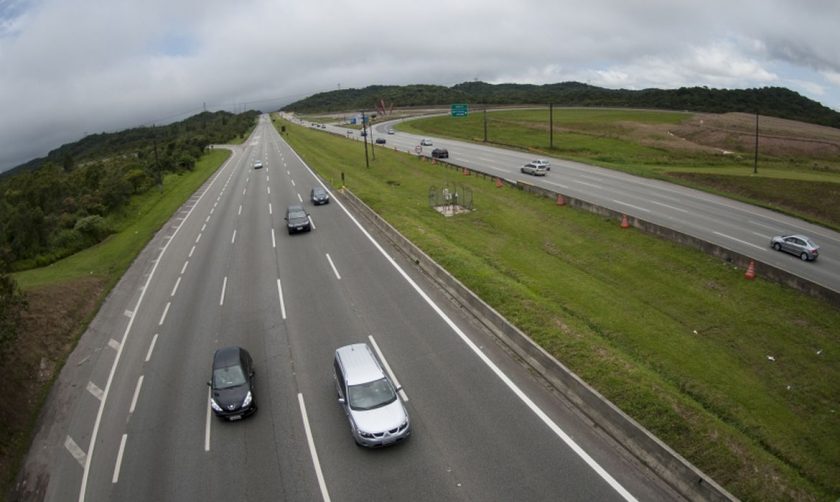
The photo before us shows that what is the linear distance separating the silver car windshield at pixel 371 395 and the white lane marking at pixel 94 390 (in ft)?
31.2

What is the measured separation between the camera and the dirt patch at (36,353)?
1495 cm

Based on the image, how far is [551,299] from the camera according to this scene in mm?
22875

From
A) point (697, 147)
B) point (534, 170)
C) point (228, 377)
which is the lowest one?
point (228, 377)

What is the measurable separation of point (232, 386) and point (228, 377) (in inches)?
16.5

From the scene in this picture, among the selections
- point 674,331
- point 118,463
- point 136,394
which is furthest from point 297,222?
Result: point 674,331

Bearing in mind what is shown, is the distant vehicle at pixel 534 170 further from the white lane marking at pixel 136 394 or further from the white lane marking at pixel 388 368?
the white lane marking at pixel 136 394

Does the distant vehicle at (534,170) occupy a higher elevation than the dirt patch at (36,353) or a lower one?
higher

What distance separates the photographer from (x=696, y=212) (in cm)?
3959

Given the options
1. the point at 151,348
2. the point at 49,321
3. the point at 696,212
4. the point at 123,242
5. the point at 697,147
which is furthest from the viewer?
the point at 697,147

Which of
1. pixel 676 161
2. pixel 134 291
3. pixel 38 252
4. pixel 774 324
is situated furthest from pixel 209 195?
pixel 676 161

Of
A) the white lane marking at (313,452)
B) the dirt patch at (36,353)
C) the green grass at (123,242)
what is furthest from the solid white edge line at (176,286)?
the white lane marking at (313,452)

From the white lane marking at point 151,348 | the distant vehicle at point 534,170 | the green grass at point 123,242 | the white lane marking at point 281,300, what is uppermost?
the distant vehicle at point 534,170

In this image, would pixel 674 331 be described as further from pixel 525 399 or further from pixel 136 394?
pixel 136 394

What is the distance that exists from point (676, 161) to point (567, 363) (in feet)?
199
